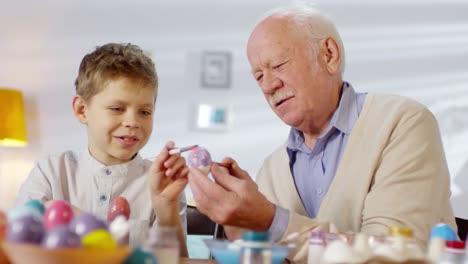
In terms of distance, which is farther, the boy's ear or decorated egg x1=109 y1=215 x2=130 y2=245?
the boy's ear

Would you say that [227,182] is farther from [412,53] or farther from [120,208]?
[412,53]

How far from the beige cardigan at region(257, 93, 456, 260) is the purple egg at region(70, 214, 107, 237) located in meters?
0.94

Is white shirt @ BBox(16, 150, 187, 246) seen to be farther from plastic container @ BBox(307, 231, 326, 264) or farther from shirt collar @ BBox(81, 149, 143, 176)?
plastic container @ BBox(307, 231, 326, 264)

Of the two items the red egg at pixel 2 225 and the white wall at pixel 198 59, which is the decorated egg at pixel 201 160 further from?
the white wall at pixel 198 59

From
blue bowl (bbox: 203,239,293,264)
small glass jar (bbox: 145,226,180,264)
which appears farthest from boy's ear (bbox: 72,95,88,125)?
small glass jar (bbox: 145,226,180,264)

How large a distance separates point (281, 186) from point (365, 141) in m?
0.32

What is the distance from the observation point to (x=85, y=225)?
3.36ft

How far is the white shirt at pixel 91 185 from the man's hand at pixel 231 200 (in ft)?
1.19

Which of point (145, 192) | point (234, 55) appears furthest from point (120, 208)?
point (234, 55)

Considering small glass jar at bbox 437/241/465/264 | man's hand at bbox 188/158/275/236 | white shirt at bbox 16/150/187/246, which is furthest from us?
white shirt at bbox 16/150/187/246

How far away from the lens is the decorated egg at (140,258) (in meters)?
1.06

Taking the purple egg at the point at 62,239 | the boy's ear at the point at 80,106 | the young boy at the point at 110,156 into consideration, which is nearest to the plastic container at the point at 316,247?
the purple egg at the point at 62,239

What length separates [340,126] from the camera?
217 centimetres

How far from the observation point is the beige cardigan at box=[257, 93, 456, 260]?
6.25ft
